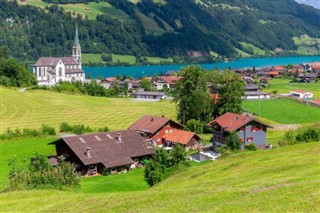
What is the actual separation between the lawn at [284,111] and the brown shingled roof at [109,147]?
104 ft

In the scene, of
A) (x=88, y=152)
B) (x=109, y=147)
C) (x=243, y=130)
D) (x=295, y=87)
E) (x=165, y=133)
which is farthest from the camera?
(x=295, y=87)

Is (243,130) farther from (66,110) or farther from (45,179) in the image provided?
(66,110)

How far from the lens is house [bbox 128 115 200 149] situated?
176 feet

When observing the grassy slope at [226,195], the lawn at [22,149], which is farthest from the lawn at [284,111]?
the grassy slope at [226,195]

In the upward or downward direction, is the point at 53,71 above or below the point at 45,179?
above

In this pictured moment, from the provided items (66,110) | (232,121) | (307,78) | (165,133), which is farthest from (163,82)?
(232,121)

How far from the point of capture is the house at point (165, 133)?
5366cm

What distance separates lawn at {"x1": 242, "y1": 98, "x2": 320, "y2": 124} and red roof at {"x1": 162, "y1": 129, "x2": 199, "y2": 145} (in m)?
22.7

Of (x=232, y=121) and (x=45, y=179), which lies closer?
(x=45, y=179)

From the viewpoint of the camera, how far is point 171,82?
13725cm

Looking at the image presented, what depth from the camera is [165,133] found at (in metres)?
56.0

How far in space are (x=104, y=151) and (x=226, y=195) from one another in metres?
27.0

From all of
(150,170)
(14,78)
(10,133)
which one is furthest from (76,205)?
(14,78)

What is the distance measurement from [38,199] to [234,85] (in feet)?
148
